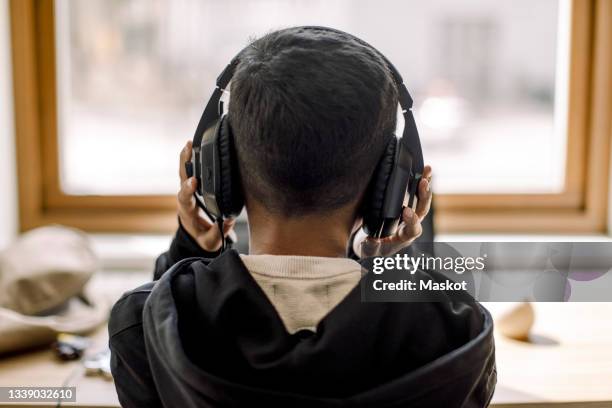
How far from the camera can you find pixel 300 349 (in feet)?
2.05

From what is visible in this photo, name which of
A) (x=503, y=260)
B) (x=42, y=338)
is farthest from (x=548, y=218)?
(x=42, y=338)

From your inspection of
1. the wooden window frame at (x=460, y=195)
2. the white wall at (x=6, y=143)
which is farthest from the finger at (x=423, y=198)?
the white wall at (x=6, y=143)

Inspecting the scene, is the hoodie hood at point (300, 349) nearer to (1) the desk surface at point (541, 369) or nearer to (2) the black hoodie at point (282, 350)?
(2) the black hoodie at point (282, 350)

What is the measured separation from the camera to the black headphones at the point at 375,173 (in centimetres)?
74

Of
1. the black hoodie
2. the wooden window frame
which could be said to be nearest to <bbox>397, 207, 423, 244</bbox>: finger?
the black hoodie

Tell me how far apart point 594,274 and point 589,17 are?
0.99 m

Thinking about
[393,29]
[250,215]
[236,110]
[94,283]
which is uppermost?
[393,29]

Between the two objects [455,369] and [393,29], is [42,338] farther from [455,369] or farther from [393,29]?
[393,29]

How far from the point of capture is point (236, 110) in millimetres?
737

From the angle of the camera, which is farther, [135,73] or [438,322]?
[135,73]

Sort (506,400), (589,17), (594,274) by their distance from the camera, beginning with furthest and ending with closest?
(589,17) → (594,274) → (506,400)

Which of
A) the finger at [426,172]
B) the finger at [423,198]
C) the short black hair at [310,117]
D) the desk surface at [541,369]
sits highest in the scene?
the short black hair at [310,117]
